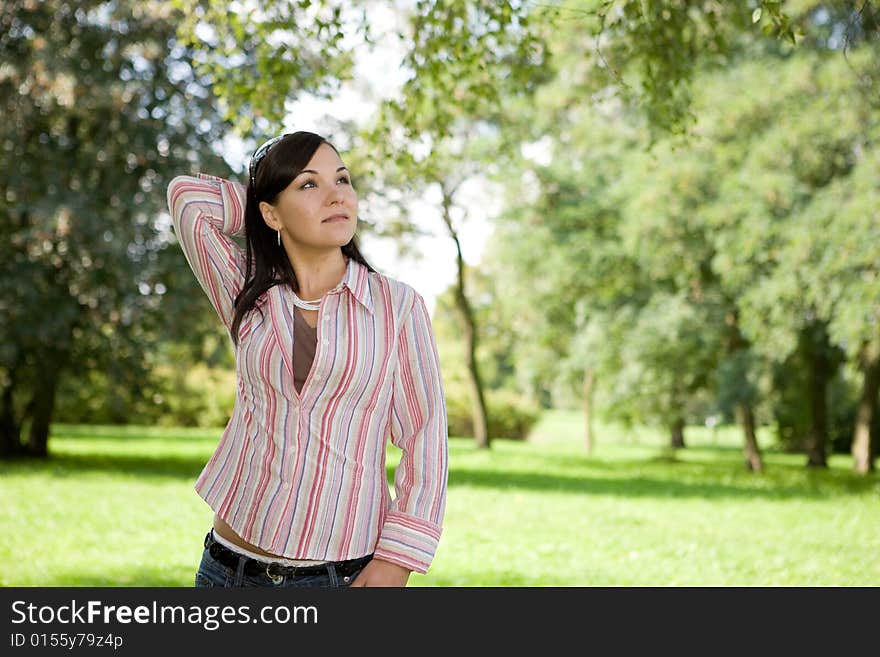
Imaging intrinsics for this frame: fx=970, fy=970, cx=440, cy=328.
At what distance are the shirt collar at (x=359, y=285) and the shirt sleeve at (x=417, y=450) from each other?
0.35 ft

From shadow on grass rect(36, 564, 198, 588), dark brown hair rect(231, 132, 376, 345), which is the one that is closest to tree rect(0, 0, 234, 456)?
shadow on grass rect(36, 564, 198, 588)

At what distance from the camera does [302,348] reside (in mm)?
2273

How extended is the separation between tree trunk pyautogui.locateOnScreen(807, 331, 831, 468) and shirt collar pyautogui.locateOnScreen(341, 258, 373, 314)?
73.8ft

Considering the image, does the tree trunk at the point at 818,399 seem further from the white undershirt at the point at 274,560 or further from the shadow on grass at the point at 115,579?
the white undershirt at the point at 274,560

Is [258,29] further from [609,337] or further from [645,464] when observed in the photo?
[645,464]

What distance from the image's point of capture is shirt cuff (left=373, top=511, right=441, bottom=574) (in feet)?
7.03

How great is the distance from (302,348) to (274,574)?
0.52 m

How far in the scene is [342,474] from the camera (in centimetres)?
220

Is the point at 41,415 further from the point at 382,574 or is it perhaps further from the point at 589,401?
the point at 382,574

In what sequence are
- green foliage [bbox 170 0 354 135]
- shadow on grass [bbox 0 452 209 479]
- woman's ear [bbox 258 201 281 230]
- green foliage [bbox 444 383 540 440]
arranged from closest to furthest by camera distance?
1. woman's ear [bbox 258 201 281 230]
2. green foliage [bbox 170 0 354 135]
3. shadow on grass [bbox 0 452 209 479]
4. green foliage [bbox 444 383 540 440]

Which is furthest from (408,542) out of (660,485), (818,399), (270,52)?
(818,399)

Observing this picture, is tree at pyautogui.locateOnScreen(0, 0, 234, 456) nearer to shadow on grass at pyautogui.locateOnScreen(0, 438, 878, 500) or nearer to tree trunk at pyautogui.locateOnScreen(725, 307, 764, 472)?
shadow on grass at pyautogui.locateOnScreen(0, 438, 878, 500)

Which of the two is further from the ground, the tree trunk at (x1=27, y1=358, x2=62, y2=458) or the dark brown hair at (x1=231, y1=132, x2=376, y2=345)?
the dark brown hair at (x1=231, y1=132, x2=376, y2=345)
